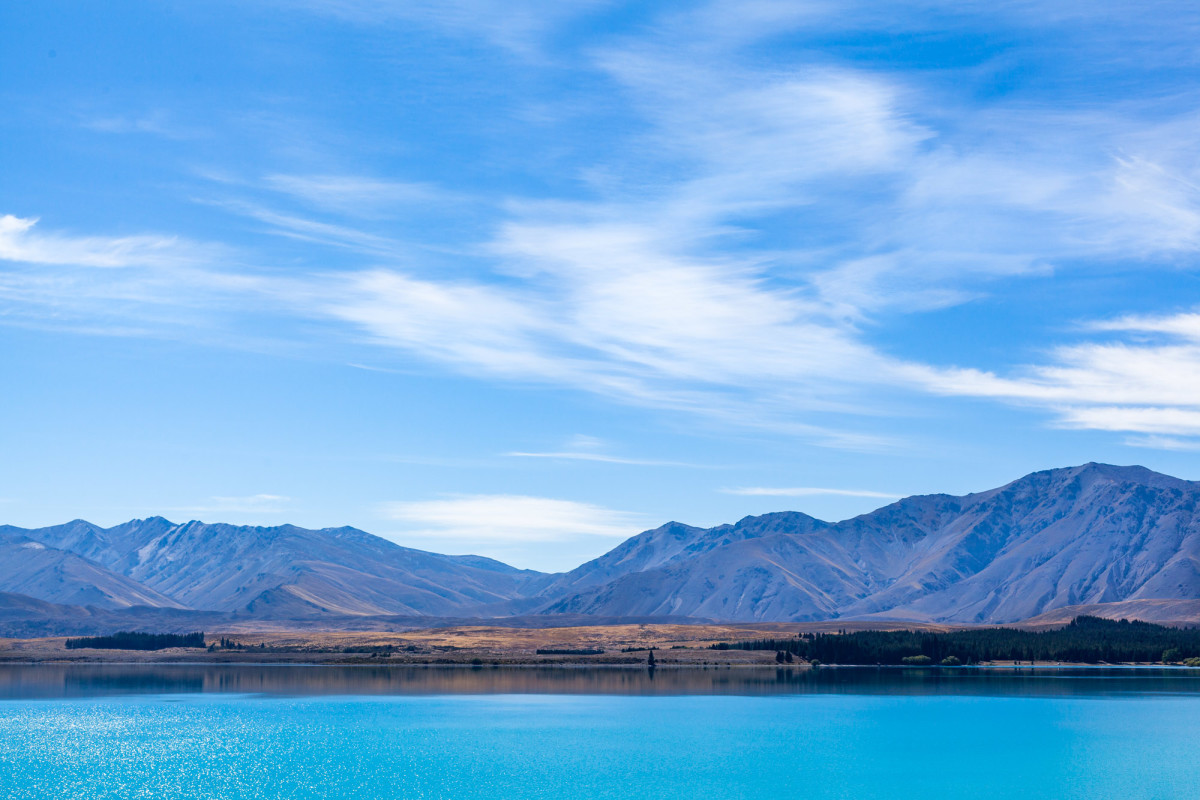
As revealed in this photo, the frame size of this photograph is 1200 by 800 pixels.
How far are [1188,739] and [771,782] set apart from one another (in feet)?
138

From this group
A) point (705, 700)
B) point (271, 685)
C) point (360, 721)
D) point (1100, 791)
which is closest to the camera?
point (1100, 791)

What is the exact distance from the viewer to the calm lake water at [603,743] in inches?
2975

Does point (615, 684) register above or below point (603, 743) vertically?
below

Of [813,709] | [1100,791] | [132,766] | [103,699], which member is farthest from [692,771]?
[103,699]

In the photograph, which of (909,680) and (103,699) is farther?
(909,680)

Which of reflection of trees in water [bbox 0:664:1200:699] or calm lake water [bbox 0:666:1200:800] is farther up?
calm lake water [bbox 0:666:1200:800]

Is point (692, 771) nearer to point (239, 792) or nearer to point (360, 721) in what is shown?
point (239, 792)

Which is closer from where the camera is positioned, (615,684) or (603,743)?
(603,743)

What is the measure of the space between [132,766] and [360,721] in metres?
32.7

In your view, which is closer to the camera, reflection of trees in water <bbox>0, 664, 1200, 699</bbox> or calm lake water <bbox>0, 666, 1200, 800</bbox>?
calm lake water <bbox>0, 666, 1200, 800</bbox>

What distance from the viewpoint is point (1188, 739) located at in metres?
96.8

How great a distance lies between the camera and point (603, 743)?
95.6 metres

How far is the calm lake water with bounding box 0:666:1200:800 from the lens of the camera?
248 ft

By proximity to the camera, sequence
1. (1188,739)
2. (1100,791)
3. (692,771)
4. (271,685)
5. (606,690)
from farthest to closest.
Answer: (271,685)
(606,690)
(1188,739)
(692,771)
(1100,791)
